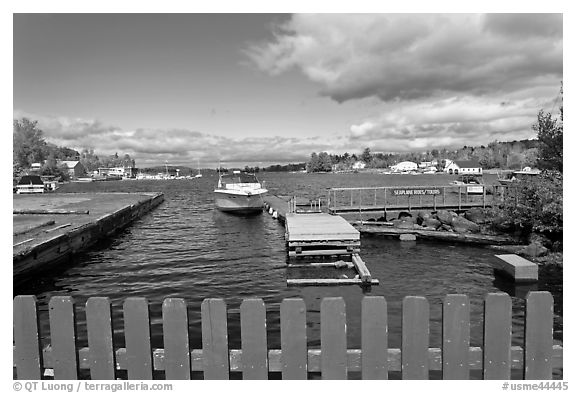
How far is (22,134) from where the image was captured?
295 ft

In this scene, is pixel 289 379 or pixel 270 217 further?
pixel 270 217

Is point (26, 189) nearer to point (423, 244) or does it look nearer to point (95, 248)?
point (95, 248)

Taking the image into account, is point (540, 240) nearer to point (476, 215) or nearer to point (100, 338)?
point (476, 215)

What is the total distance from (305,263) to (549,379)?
14101 millimetres

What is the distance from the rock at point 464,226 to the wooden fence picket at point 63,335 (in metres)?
24.3

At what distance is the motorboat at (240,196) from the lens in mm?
40125

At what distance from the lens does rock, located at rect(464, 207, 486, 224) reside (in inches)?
1033

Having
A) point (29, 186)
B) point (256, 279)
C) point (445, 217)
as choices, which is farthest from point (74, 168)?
point (256, 279)

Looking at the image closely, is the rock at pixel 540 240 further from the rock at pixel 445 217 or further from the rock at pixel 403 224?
the rock at pixel 403 224

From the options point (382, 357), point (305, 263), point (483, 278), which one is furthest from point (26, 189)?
point (382, 357)

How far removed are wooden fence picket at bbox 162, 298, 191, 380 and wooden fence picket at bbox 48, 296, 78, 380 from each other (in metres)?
0.90

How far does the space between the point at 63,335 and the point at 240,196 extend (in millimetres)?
36809

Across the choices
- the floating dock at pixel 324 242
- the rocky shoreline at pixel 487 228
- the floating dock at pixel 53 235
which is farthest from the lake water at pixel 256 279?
the rocky shoreline at pixel 487 228

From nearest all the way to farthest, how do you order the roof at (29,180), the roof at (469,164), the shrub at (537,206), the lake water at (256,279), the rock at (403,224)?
the lake water at (256,279) < the shrub at (537,206) < the rock at (403,224) < the roof at (29,180) < the roof at (469,164)
